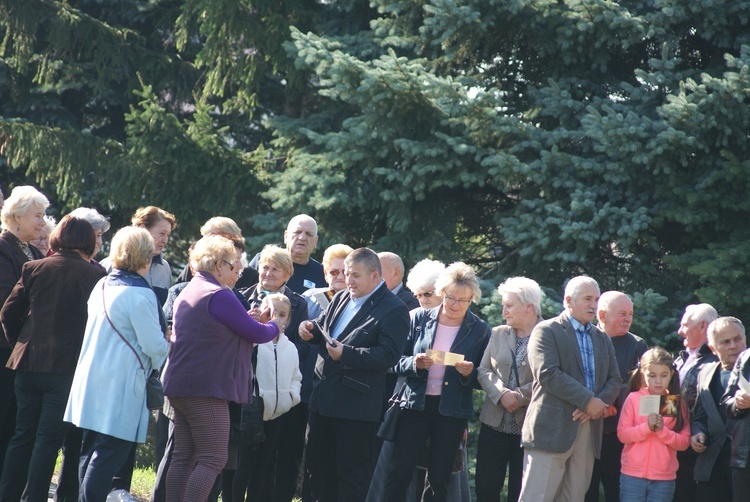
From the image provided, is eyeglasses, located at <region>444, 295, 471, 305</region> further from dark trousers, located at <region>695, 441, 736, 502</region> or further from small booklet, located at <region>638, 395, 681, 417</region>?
dark trousers, located at <region>695, 441, 736, 502</region>

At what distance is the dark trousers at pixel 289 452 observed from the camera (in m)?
6.82

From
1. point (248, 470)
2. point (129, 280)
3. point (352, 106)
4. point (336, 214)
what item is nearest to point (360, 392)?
point (248, 470)

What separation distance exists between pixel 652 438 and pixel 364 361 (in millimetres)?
2164

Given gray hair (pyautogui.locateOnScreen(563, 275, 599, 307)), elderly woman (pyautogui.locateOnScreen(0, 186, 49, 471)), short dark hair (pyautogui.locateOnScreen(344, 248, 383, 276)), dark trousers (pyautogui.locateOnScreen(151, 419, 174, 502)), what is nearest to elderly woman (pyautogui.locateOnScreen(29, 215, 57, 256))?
elderly woman (pyautogui.locateOnScreen(0, 186, 49, 471))

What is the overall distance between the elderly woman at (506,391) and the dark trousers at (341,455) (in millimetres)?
904

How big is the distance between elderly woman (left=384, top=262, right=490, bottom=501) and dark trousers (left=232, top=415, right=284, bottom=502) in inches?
34.2

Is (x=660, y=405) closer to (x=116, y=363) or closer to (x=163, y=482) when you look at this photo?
(x=163, y=482)

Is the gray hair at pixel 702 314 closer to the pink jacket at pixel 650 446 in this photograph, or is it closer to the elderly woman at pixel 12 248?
the pink jacket at pixel 650 446

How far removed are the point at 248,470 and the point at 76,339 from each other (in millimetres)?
1538

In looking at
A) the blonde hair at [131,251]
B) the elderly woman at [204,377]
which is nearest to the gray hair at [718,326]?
the elderly woman at [204,377]

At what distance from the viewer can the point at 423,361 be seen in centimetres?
649

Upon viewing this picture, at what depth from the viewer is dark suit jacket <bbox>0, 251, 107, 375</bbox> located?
5797mm

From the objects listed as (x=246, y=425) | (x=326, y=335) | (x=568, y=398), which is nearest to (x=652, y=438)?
(x=568, y=398)

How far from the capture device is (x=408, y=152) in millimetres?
9727
